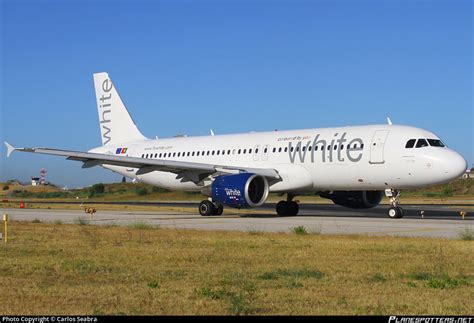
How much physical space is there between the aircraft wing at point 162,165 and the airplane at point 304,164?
4cm

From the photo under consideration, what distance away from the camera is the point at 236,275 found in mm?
11562

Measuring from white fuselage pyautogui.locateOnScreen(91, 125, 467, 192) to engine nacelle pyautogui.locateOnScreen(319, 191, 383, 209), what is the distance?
2.43 meters

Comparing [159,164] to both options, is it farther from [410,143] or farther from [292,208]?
[410,143]

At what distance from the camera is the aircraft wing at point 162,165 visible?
102 ft

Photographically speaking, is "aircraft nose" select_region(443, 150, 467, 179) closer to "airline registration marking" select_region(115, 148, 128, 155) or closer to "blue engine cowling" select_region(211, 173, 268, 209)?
"blue engine cowling" select_region(211, 173, 268, 209)

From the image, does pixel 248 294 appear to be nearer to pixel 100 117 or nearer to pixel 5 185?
pixel 100 117

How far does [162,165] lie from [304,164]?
6.07 metres

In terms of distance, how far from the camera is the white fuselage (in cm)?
2738

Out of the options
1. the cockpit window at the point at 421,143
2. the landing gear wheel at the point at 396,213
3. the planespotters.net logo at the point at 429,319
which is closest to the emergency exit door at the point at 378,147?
the cockpit window at the point at 421,143

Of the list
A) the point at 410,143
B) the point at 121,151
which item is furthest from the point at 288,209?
the point at 121,151

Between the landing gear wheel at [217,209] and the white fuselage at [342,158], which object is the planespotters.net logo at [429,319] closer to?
the white fuselage at [342,158]

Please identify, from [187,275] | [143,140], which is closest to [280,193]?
[143,140]

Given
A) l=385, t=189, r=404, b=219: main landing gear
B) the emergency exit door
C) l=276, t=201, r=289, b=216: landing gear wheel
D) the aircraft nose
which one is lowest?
l=276, t=201, r=289, b=216: landing gear wheel

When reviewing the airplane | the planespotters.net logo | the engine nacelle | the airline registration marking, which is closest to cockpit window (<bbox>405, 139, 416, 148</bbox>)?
the airplane
